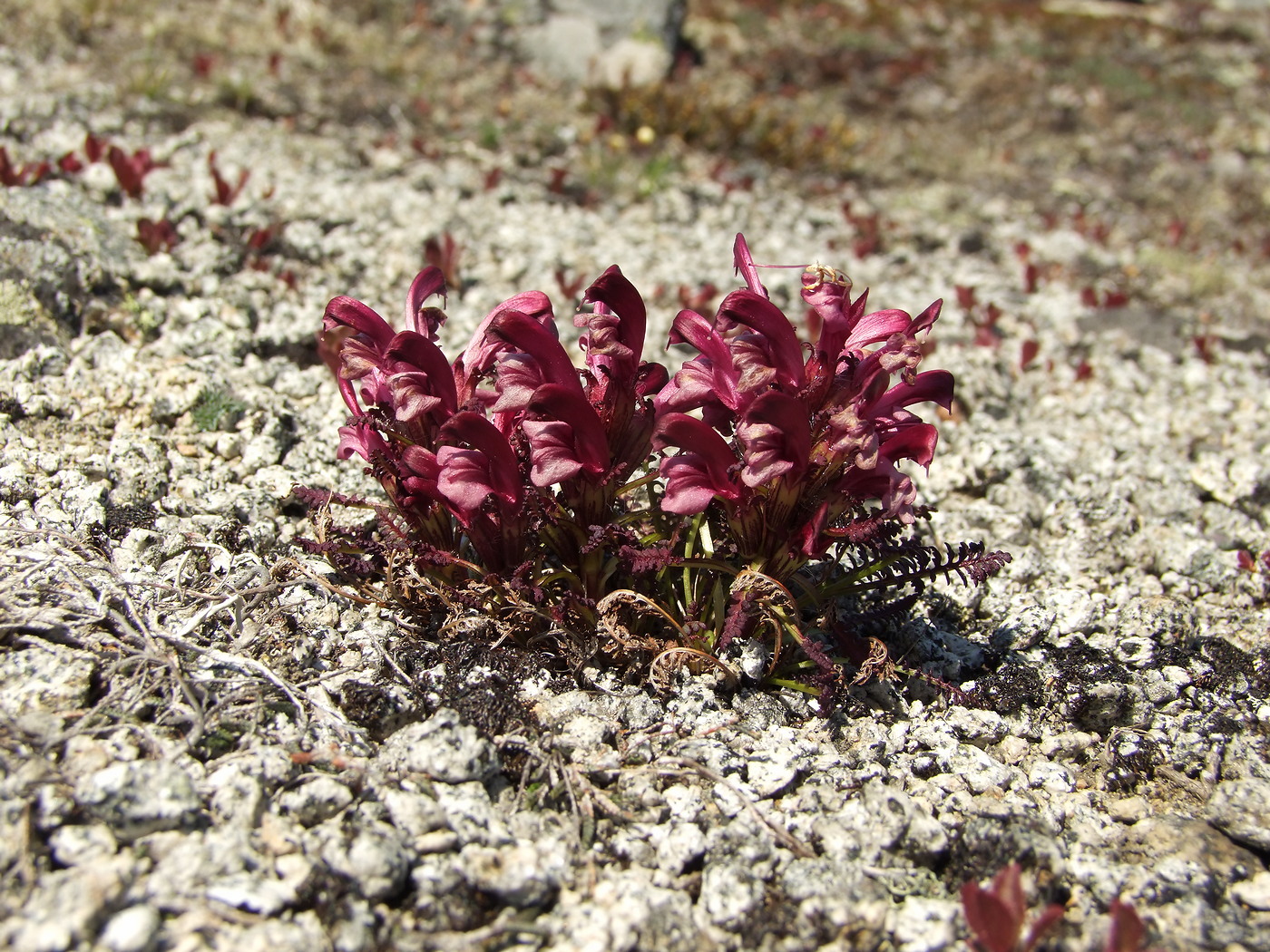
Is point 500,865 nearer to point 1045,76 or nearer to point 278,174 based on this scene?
point 278,174

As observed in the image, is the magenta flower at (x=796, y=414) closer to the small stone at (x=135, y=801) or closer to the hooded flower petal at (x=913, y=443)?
the hooded flower petal at (x=913, y=443)

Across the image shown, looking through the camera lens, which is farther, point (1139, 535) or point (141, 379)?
point (1139, 535)

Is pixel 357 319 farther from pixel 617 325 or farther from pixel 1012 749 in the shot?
pixel 1012 749

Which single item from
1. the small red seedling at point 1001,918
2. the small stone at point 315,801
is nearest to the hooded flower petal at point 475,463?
the small stone at point 315,801

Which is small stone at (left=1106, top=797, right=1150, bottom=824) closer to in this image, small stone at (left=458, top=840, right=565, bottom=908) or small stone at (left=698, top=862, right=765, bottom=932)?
small stone at (left=698, top=862, right=765, bottom=932)

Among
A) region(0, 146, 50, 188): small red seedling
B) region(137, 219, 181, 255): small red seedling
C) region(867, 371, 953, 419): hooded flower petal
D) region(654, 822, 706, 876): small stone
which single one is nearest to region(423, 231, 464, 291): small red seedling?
region(137, 219, 181, 255): small red seedling

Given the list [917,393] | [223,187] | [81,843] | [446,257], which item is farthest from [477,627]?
[223,187]

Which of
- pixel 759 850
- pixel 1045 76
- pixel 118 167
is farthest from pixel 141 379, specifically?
pixel 1045 76

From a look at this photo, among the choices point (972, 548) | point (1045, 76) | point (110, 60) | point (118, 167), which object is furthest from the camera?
point (1045, 76)
